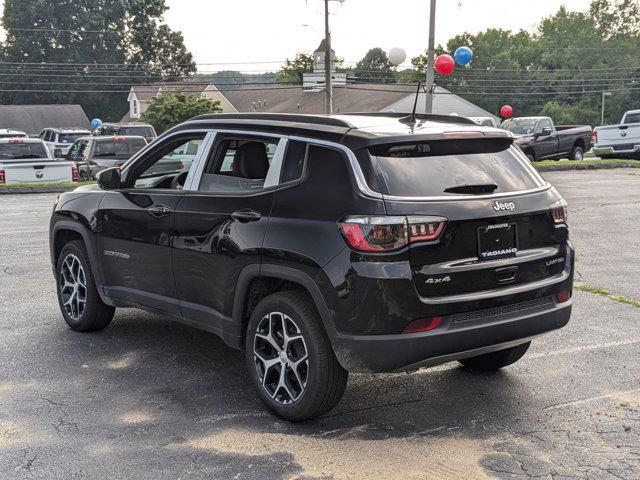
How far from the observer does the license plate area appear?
15.5 ft

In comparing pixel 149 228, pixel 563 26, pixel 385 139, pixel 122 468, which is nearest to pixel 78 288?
pixel 149 228

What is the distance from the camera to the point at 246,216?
5180mm

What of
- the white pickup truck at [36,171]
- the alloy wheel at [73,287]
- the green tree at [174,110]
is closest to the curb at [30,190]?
the white pickup truck at [36,171]

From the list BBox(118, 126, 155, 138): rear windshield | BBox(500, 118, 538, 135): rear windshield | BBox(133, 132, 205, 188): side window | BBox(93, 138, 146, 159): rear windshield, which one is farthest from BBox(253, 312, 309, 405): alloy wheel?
BBox(118, 126, 155, 138): rear windshield

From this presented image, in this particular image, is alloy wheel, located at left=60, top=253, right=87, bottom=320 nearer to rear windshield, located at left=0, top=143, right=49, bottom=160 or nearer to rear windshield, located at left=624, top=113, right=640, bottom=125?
rear windshield, located at left=0, top=143, right=49, bottom=160

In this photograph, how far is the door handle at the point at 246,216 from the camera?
5.12 metres

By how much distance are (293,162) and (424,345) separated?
145cm

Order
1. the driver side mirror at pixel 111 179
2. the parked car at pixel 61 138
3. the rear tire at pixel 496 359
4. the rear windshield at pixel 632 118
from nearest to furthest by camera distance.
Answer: the rear tire at pixel 496 359 → the driver side mirror at pixel 111 179 → the rear windshield at pixel 632 118 → the parked car at pixel 61 138

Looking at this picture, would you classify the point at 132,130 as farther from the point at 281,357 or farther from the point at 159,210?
the point at 281,357

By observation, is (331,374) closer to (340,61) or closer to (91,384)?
(91,384)

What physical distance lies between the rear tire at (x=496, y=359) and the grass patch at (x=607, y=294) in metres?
2.72

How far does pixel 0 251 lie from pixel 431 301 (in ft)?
29.0

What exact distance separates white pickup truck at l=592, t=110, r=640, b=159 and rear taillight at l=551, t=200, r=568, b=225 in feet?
83.8

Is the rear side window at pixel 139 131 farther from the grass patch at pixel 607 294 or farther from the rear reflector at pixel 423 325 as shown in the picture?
the rear reflector at pixel 423 325
